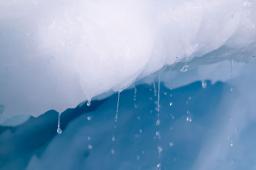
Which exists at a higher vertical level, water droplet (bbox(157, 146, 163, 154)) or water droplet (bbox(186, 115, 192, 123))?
water droplet (bbox(186, 115, 192, 123))

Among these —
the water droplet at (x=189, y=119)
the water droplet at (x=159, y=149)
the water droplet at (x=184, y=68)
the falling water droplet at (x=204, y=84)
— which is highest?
the water droplet at (x=184, y=68)

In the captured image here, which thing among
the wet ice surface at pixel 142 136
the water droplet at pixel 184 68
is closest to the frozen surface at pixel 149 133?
the wet ice surface at pixel 142 136

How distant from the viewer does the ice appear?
162cm

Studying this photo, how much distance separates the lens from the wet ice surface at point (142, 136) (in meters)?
1.97

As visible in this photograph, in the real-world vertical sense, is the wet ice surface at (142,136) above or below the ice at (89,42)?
below

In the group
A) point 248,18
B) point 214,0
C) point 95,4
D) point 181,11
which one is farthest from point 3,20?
point 248,18

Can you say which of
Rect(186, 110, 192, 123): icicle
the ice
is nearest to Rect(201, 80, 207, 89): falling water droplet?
Rect(186, 110, 192, 123): icicle

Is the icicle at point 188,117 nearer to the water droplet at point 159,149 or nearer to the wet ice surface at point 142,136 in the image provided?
the wet ice surface at point 142,136

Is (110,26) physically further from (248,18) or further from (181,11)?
(248,18)

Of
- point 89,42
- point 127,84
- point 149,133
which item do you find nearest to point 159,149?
point 149,133

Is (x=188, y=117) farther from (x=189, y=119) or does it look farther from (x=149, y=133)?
(x=149, y=133)

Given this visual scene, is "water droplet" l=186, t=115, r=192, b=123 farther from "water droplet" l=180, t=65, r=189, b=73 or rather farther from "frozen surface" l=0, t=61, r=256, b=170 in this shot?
"water droplet" l=180, t=65, r=189, b=73

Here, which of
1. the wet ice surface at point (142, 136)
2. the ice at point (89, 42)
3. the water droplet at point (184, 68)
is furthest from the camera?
the water droplet at point (184, 68)

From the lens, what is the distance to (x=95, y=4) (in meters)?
1.73
